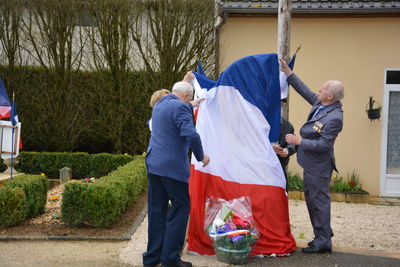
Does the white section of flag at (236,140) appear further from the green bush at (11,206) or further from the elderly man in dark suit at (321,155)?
the green bush at (11,206)

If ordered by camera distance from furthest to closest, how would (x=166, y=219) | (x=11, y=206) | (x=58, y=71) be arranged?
(x=58, y=71) → (x=11, y=206) → (x=166, y=219)

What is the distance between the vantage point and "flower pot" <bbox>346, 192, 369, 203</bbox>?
935 cm

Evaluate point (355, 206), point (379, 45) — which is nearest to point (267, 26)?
point (379, 45)

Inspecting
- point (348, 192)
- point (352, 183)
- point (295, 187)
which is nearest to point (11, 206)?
point (295, 187)

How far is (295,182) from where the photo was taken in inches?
377

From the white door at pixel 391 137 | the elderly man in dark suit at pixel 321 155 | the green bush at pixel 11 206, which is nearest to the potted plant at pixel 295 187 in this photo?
the white door at pixel 391 137

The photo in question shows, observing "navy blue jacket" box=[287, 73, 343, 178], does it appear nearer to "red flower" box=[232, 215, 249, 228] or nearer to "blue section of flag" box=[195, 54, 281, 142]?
"blue section of flag" box=[195, 54, 281, 142]

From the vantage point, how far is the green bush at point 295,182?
9384mm

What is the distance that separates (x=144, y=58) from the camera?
11.6 m

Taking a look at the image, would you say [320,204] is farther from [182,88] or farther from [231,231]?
[182,88]

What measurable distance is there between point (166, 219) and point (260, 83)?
193 cm

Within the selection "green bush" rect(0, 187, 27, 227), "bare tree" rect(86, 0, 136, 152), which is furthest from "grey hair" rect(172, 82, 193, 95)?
"bare tree" rect(86, 0, 136, 152)

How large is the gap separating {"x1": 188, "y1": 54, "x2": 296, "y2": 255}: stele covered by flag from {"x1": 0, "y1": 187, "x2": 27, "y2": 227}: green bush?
101 inches

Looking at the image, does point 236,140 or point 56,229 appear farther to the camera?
point 56,229
